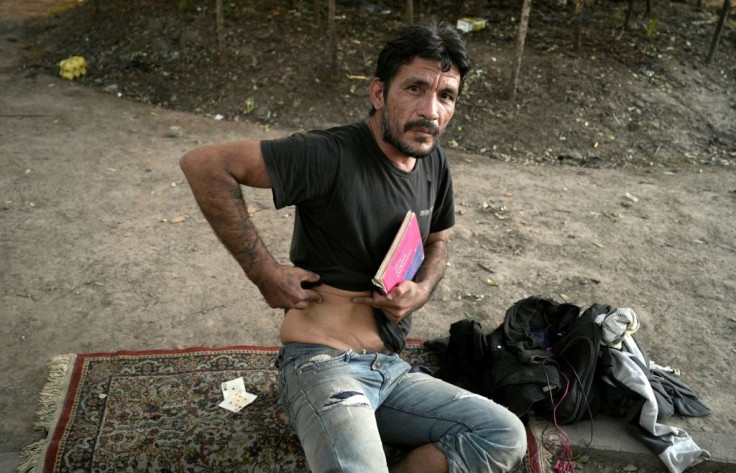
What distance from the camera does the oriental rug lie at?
2.57 metres

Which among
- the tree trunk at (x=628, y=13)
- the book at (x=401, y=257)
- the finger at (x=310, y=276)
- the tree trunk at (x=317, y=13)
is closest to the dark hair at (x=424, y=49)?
the book at (x=401, y=257)

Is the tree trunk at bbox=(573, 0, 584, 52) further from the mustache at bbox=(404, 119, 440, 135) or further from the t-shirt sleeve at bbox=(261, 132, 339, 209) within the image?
the t-shirt sleeve at bbox=(261, 132, 339, 209)

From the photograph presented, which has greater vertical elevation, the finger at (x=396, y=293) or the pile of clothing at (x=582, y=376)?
the finger at (x=396, y=293)

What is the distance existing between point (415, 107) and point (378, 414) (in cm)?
121

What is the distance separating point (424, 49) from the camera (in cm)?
230

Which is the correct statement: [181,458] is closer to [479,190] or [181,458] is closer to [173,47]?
[479,190]

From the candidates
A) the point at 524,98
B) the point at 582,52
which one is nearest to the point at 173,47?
the point at 524,98

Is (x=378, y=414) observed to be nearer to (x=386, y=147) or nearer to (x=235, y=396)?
(x=235, y=396)

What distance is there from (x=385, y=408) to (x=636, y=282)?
246cm

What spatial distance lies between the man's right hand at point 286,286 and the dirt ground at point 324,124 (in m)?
1.20

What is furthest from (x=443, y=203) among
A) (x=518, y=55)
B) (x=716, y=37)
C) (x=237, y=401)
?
(x=716, y=37)

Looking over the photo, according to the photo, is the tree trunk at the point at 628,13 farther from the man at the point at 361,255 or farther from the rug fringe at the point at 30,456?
the rug fringe at the point at 30,456

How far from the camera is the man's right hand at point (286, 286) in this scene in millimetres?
2254

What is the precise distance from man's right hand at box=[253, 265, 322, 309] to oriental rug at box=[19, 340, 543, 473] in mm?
771
